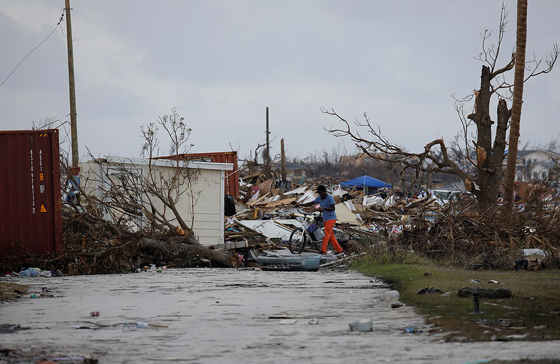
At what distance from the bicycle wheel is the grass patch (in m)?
5.93

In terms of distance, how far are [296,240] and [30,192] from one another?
734 cm

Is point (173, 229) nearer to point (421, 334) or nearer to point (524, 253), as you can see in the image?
point (524, 253)

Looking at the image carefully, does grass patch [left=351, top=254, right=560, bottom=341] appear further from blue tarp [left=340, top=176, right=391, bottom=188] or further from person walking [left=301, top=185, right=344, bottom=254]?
blue tarp [left=340, top=176, right=391, bottom=188]

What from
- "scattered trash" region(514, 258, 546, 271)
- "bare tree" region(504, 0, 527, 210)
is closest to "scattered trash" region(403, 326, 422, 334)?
"scattered trash" region(514, 258, 546, 271)

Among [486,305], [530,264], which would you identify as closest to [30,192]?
[530,264]

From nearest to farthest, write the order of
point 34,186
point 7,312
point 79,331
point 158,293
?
point 79,331
point 7,312
point 158,293
point 34,186

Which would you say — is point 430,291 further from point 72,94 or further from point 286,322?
point 72,94

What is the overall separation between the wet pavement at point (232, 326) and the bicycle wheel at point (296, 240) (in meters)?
6.65

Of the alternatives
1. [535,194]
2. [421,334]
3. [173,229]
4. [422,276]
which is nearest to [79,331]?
[421,334]

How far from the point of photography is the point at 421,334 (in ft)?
22.1

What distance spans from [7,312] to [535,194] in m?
14.0

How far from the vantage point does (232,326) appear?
7520 millimetres

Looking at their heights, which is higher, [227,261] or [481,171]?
[481,171]

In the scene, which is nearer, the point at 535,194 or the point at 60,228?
the point at 60,228
